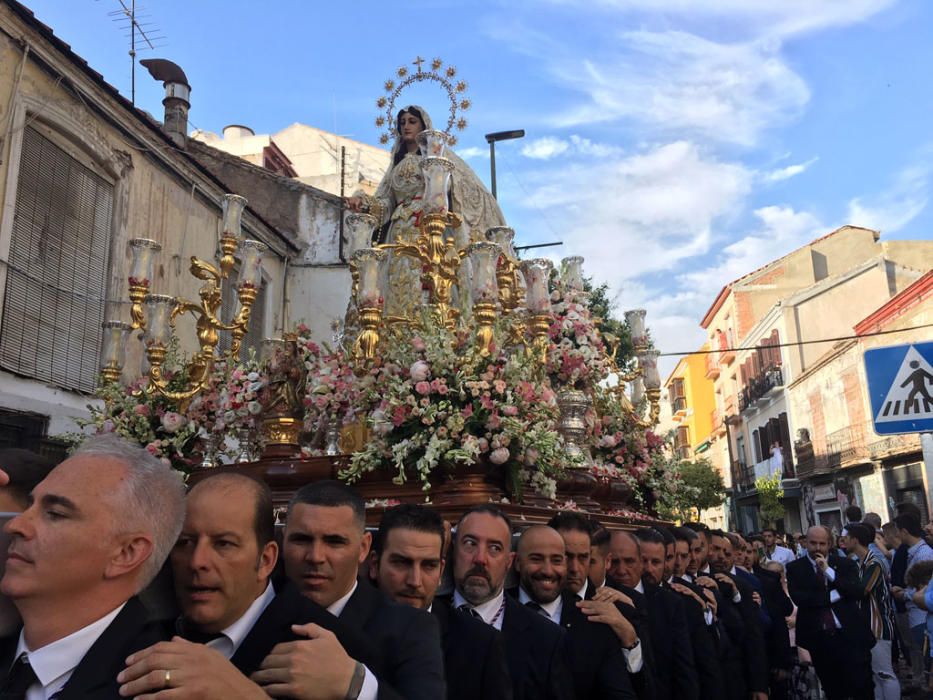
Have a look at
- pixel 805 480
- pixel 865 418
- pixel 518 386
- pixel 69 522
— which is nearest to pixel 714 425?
pixel 805 480

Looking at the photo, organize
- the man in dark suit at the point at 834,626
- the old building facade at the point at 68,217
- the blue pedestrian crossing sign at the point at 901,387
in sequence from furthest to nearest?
the old building facade at the point at 68,217
the man in dark suit at the point at 834,626
the blue pedestrian crossing sign at the point at 901,387

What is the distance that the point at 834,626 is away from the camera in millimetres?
6250

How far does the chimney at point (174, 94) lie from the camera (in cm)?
1405

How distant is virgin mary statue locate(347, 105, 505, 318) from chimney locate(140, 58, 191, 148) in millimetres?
7388

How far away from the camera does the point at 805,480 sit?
1137 inches

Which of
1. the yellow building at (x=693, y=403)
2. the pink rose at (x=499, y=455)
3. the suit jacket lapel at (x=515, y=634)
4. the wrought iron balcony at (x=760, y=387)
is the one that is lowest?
the suit jacket lapel at (x=515, y=634)

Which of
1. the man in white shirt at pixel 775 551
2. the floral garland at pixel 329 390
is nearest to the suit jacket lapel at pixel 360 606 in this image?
the floral garland at pixel 329 390

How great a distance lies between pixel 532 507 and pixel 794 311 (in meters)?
27.6

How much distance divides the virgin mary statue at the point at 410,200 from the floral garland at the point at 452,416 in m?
1.99

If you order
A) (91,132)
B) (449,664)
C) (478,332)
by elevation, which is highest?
(91,132)

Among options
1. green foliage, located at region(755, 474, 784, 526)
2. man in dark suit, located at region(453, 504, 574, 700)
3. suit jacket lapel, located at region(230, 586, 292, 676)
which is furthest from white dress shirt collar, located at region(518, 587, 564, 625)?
green foliage, located at region(755, 474, 784, 526)

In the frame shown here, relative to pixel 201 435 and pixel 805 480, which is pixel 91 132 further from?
pixel 805 480

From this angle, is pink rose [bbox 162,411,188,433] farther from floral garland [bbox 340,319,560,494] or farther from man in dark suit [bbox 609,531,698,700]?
man in dark suit [bbox 609,531,698,700]

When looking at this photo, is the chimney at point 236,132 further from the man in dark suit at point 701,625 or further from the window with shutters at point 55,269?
the man in dark suit at point 701,625
